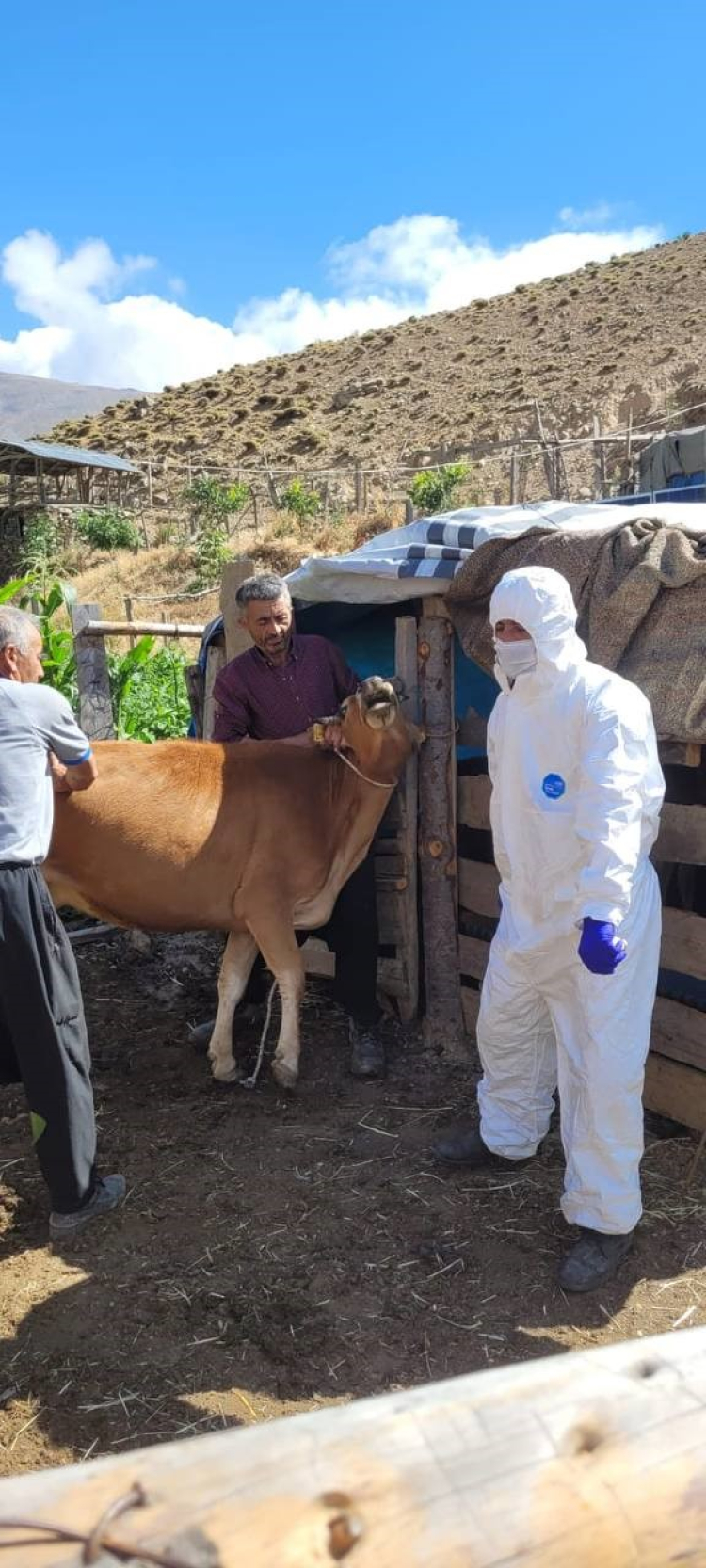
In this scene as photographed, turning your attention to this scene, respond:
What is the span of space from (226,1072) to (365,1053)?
24.0 inches

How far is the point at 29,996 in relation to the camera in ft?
12.1

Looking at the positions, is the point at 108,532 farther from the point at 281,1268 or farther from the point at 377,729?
the point at 281,1268

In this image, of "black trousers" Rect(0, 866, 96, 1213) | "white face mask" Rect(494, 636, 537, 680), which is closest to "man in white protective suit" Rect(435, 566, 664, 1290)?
"white face mask" Rect(494, 636, 537, 680)

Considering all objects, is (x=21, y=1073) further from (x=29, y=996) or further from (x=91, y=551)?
(x=91, y=551)

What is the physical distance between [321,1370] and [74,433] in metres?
54.4

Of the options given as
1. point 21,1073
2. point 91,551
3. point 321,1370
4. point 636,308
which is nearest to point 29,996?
point 21,1073

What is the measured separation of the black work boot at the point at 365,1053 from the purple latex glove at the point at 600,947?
2059mm

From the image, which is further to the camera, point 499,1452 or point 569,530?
point 569,530

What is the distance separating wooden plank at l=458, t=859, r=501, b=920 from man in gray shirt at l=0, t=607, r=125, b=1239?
195 centimetres

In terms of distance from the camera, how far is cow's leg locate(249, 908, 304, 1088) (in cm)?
490

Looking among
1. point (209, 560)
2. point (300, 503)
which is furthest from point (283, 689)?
point (300, 503)

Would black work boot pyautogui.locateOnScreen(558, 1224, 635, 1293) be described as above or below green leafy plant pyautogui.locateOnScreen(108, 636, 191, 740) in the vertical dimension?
below

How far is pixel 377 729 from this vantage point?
4961mm

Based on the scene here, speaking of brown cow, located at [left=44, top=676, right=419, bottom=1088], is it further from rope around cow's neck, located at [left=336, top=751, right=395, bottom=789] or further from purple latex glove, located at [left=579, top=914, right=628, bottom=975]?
purple latex glove, located at [left=579, top=914, right=628, bottom=975]
